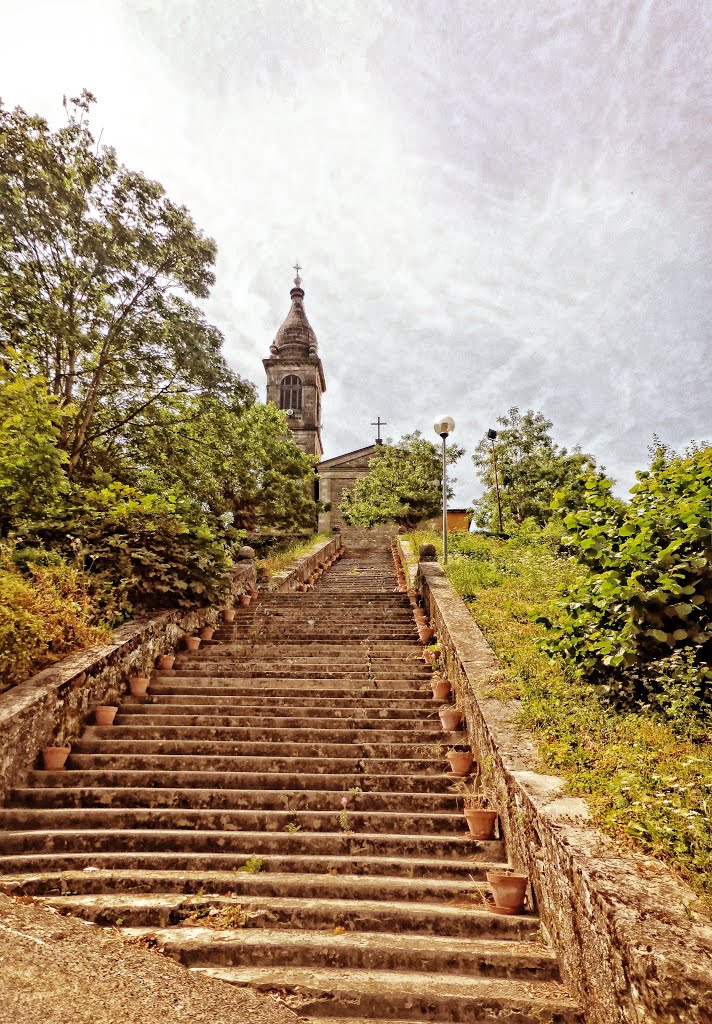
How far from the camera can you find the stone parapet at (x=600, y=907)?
1.74m

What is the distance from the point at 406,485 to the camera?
Result: 23.9 metres

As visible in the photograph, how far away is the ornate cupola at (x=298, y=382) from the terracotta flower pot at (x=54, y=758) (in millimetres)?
32310

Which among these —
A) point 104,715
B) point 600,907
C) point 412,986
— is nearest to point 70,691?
point 104,715

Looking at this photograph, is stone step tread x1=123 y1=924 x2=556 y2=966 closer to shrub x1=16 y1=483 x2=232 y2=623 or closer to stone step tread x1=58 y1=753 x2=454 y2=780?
stone step tread x1=58 y1=753 x2=454 y2=780

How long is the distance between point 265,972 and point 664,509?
4023 mm

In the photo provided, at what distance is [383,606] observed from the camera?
9742 millimetres

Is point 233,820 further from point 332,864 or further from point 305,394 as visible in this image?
point 305,394

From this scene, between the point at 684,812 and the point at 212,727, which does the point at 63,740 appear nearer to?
the point at 212,727

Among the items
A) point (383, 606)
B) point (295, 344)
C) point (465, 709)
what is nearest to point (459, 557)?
point (383, 606)

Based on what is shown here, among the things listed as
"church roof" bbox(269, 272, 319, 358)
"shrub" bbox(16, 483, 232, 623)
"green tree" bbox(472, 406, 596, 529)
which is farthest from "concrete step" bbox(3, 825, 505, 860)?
"church roof" bbox(269, 272, 319, 358)

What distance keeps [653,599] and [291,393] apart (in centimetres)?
3573

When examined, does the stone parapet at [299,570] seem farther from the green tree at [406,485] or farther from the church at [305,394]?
the church at [305,394]

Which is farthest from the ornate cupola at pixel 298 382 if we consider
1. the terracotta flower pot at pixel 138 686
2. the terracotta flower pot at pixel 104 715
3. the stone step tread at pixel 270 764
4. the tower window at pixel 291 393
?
A: the stone step tread at pixel 270 764

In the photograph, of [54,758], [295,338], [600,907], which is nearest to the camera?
[600,907]
